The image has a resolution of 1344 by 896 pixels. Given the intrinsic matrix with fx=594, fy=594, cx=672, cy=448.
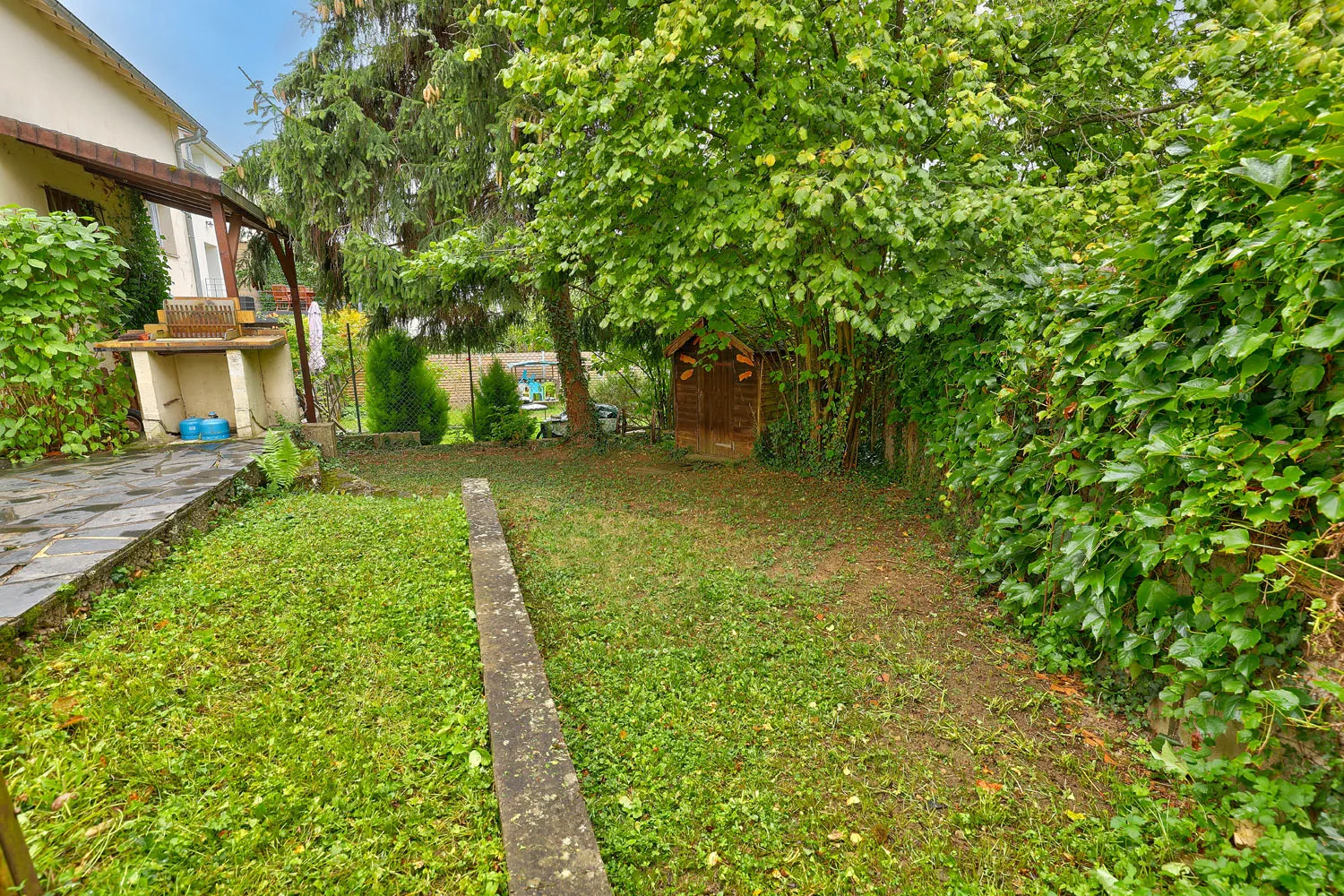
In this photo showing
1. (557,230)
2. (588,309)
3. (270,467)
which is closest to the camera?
(270,467)

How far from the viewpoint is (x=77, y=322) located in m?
5.28

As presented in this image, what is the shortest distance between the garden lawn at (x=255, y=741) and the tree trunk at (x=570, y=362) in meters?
7.30

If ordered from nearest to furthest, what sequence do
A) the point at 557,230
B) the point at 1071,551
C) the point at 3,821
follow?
the point at 3,821, the point at 1071,551, the point at 557,230

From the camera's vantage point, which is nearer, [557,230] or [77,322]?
[77,322]

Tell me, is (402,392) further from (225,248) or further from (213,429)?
(213,429)

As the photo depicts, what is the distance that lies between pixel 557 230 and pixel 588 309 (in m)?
3.77

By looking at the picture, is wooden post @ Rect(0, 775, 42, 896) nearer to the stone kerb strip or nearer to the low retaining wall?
the stone kerb strip

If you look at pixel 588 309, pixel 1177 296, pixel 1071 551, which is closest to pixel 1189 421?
pixel 1177 296

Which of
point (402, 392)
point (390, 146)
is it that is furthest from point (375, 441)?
point (390, 146)

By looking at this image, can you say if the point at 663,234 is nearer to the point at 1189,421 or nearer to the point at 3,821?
the point at 1189,421

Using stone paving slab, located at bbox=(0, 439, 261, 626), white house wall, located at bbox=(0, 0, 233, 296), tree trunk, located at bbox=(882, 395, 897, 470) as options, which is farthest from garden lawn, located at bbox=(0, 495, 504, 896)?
white house wall, located at bbox=(0, 0, 233, 296)

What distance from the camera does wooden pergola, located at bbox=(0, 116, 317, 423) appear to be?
18.9 feet

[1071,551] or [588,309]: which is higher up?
[588,309]

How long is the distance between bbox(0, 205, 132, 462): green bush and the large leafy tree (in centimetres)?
392
